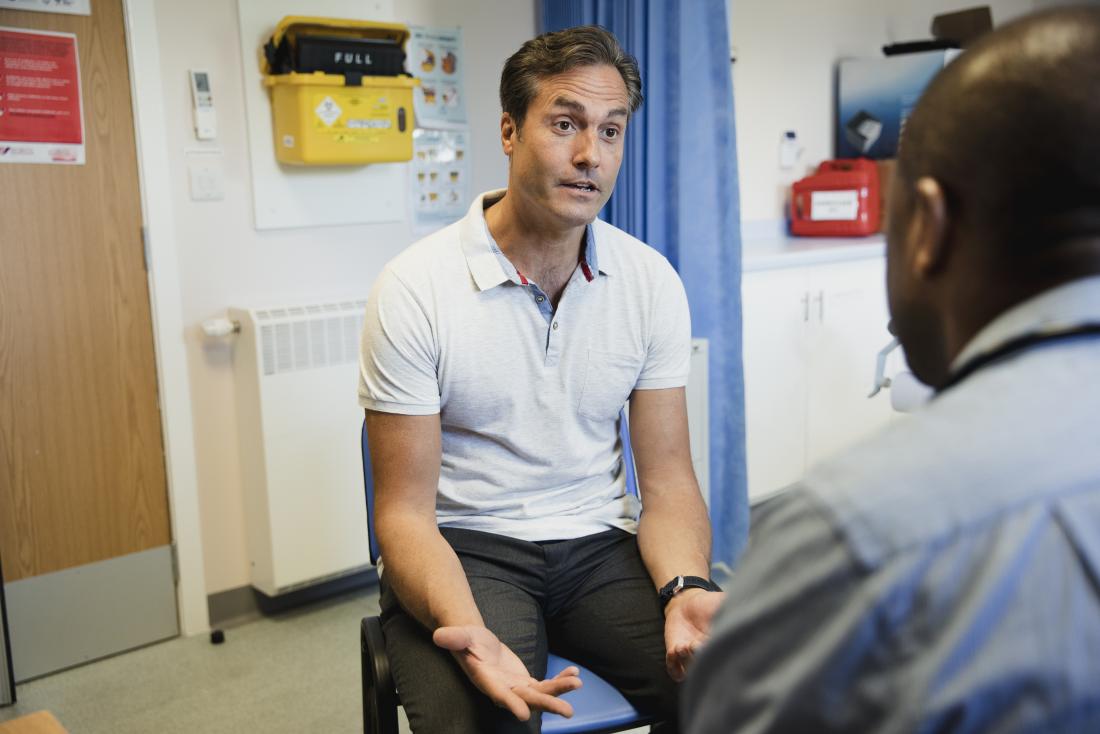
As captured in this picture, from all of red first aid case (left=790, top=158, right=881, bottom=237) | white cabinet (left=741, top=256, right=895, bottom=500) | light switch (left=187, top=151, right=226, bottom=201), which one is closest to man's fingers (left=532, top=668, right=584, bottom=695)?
light switch (left=187, top=151, right=226, bottom=201)

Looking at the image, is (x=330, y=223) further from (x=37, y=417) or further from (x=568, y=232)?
(x=568, y=232)

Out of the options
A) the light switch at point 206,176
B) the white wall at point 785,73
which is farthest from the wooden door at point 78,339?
the white wall at point 785,73

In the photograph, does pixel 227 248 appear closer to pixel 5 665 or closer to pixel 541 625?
pixel 5 665

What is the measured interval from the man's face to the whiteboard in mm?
1129

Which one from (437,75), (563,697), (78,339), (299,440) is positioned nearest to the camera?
(563,697)

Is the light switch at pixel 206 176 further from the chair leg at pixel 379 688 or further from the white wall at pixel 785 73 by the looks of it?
the white wall at pixel 785 73

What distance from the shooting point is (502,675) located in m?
1.30

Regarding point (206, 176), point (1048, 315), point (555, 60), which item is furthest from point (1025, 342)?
point (206, 176)

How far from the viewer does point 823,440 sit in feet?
11.7

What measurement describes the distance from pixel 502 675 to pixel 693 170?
1699mm

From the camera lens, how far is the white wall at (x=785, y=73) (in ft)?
12.3

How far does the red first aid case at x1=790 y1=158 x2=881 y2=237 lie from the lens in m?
3.81

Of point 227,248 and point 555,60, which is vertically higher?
point 555,60

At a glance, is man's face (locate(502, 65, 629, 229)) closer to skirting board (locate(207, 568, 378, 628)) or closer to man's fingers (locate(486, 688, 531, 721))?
man's fingers (locate(486, 688, 531, 721))
